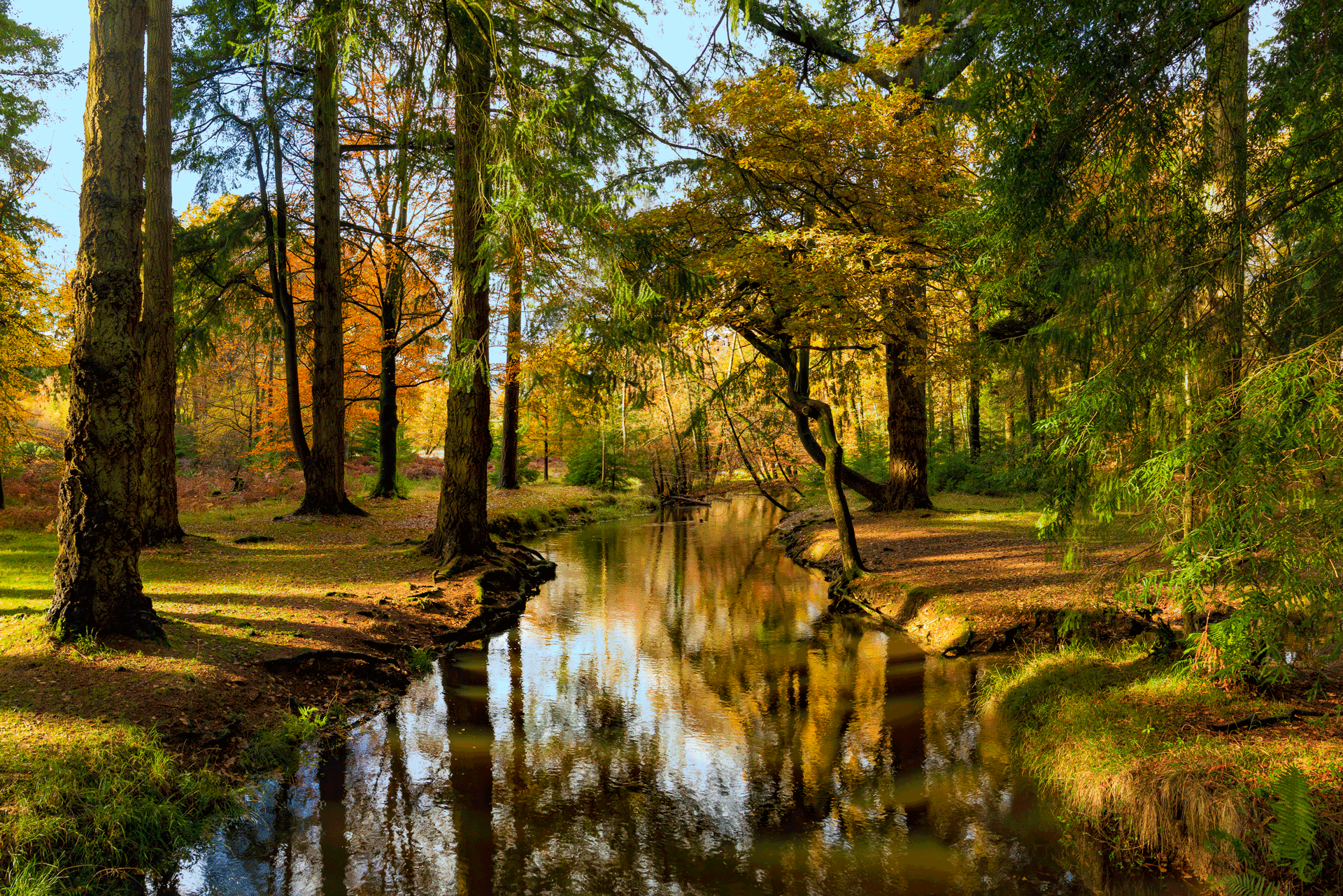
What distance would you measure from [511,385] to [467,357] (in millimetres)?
12186

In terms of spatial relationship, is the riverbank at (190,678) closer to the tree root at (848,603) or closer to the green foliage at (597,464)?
the tree root at (848,603)

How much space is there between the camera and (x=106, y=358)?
5.07 m

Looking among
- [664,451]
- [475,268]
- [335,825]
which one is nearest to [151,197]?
[475,268]

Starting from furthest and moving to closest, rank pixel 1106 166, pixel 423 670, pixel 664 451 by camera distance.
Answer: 1. pixel 664 451
2. pixel 423 670
3. pixel 1106 166

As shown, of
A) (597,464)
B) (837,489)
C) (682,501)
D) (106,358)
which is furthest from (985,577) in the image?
(597,464)

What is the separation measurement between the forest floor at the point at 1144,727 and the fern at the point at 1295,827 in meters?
0.01

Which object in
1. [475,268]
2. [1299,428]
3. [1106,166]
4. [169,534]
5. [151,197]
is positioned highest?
[151,197]

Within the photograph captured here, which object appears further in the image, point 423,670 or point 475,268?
point 475,268

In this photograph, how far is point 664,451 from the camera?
29156 millimetres

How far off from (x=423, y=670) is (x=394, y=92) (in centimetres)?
616

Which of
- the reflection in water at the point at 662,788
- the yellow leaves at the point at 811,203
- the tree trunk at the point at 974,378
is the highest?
the yellow leaves at the point at 811,203

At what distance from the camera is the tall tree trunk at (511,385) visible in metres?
17.8

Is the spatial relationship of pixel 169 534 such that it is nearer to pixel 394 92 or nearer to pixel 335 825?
pixel 394 92

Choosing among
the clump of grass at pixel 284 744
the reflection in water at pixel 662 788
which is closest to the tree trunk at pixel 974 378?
the reflection in water at pixel 662 788
